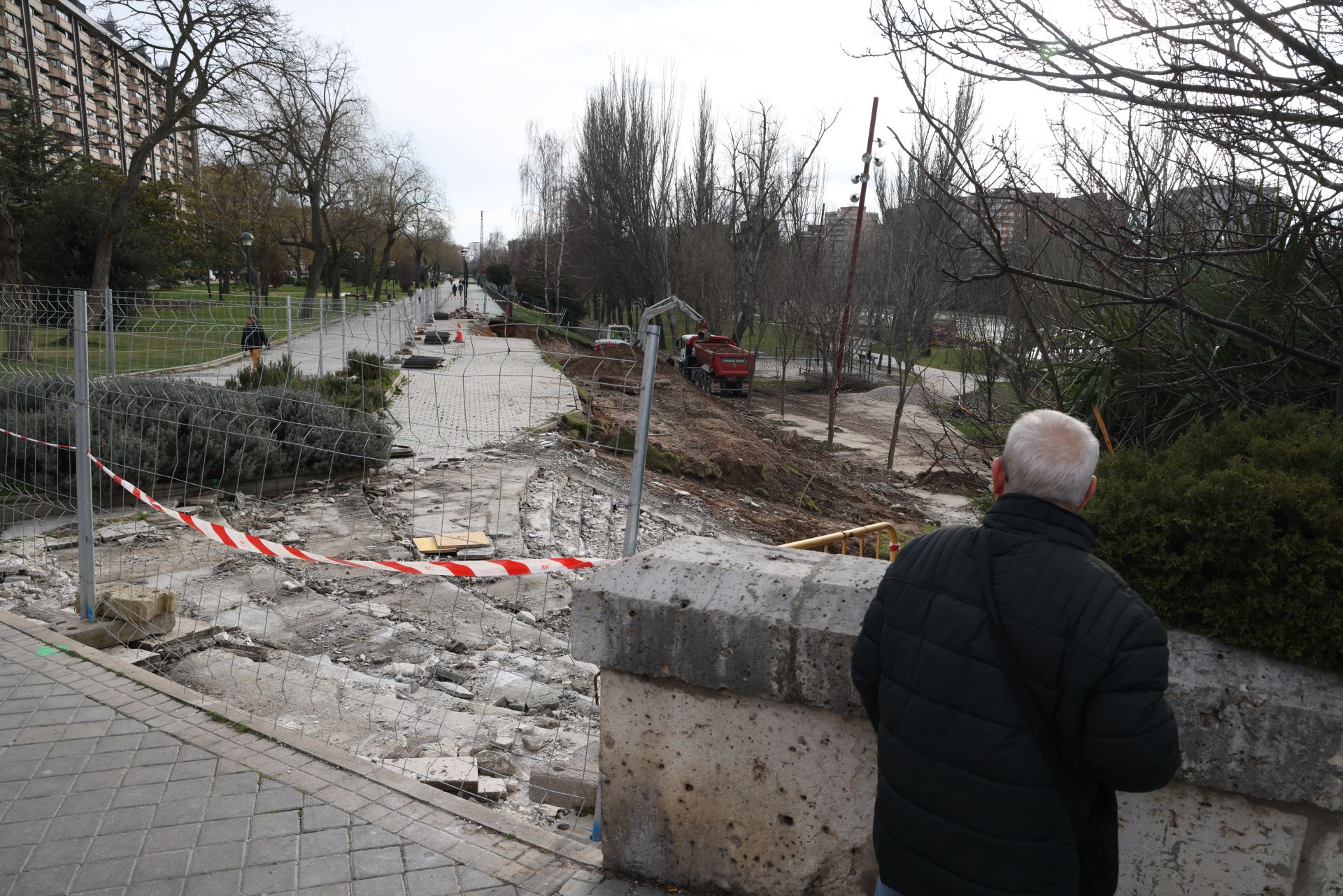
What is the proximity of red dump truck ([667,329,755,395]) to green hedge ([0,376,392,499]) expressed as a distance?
19700 millimetres

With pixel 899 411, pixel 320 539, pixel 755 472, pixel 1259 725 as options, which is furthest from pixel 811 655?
pixel 899 411

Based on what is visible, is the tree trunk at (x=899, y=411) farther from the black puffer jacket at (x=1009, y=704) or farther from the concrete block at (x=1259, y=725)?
the black puffer jacket at (x=1009, y=704)

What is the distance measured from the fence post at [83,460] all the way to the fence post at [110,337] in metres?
5.21

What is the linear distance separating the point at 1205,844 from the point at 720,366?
91.9ft

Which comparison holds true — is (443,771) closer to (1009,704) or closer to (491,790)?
(491,790)

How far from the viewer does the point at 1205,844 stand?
214 cm

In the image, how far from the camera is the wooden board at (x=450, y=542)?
8.09 metres

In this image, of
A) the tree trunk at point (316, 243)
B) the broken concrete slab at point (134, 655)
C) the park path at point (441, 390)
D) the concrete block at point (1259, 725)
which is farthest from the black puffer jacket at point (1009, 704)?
the tree trunk at point (316, 243)

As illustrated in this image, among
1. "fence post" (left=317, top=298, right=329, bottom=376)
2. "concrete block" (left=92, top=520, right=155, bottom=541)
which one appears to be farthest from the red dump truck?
"concrete block" (left=92, top=520, right=155, bottom=541)

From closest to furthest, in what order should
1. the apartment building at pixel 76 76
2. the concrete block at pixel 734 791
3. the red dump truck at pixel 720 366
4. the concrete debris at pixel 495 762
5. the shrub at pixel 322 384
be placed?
the concrete block at pixel 734 791, the concrete debris at pixel 495 762, the shrub at pixel 322 384, the red dump truck at pixel 720 366, the apartment building at pixel 76 76

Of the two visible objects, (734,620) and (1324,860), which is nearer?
Answer: (1324,860)

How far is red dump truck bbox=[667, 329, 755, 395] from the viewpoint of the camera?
98.3 ft

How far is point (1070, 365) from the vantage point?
478 cm

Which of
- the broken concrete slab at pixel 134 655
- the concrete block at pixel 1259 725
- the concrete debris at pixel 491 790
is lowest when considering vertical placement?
the broken concrete slab at pixel 134 655
